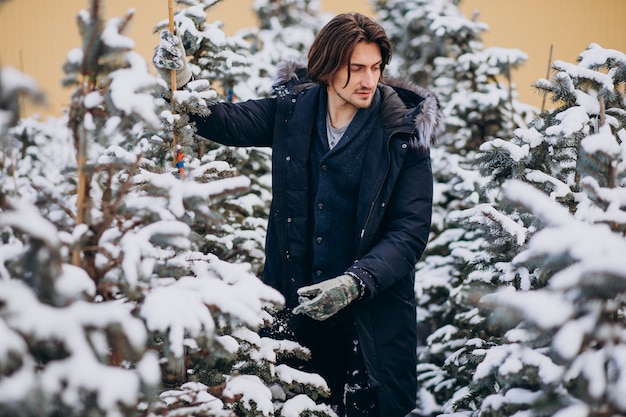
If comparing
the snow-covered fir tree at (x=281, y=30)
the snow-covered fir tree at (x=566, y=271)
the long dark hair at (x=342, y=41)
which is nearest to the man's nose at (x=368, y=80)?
the long dark hair at (x=342, y=41)

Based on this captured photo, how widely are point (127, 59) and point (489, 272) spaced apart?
210 cm

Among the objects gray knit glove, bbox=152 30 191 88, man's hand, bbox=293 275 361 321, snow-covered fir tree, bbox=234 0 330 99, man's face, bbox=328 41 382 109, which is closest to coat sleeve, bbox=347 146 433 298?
man's hand, bbox=293 275 361 321

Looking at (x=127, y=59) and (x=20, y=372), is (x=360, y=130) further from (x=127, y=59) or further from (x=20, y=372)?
(x=20, y=372)

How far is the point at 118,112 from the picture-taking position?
5.50 ft

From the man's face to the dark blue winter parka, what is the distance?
147 mm

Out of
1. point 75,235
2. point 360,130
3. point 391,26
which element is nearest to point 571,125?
Answer: point 360,130

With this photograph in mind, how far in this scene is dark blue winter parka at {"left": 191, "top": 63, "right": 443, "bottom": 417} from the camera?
2.83m

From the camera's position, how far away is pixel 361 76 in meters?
2.91

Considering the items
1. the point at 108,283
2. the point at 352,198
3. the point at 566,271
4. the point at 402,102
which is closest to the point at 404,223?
the point at 352,198

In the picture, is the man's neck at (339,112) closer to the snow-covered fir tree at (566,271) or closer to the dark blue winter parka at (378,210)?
the dark blue winter parka at (378,210)

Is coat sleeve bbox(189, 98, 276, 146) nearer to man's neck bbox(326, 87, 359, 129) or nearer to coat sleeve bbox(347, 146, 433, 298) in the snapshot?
man's neck bbox(326, 87, 359, 129)

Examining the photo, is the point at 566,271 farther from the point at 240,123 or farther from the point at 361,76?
the point at 240,123

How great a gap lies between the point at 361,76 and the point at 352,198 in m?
0.63

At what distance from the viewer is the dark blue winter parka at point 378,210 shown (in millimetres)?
2826
